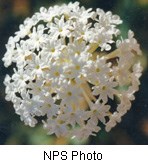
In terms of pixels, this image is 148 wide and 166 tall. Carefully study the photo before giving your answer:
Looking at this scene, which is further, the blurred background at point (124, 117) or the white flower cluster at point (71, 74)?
the blurred background at point (124, 117)

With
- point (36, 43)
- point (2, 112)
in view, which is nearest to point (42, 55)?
point (36, 43)

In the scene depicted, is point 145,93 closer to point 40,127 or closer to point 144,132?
point 144,132

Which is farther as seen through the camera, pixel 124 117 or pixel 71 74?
pixel 124 117

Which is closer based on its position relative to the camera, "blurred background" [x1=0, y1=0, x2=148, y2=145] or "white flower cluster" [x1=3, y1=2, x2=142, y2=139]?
"white flower cluster" [x1=3, y1=2, x2=142, y2=139]

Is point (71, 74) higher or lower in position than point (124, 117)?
lower
